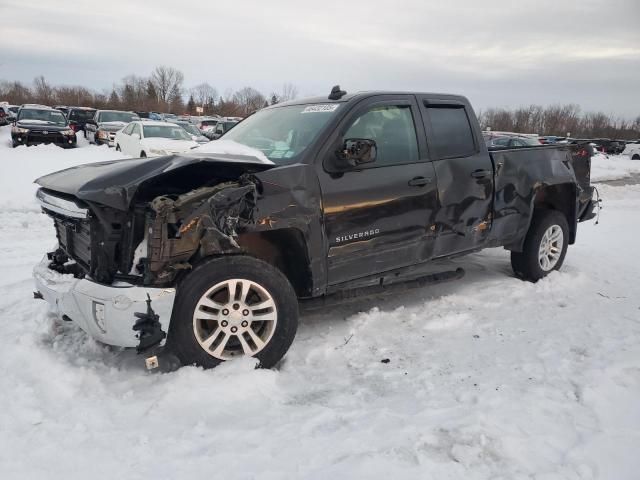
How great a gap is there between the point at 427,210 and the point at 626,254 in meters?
4.40

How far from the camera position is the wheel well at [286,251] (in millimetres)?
3584

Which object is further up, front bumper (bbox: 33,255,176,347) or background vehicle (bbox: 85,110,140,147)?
background vehicle (bbox: 85,110,140,147)

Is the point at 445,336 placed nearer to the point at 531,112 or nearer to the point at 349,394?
the point at 349,394

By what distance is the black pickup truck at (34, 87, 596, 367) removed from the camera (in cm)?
310

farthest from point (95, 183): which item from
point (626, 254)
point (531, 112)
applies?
point (531, 112)

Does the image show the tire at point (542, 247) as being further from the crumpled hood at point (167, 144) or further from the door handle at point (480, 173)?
the crumpled hood at point (167, 144)

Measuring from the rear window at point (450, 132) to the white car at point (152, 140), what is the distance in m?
10.3

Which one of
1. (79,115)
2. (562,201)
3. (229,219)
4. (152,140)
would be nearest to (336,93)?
(229,219)

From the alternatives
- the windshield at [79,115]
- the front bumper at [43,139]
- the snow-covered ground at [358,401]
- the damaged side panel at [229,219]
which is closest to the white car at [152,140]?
the front bumper at [43,139]

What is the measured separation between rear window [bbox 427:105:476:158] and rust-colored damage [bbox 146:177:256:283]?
1.99 meters

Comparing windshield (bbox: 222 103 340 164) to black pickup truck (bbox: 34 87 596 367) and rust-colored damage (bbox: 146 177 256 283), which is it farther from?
rust-colored damage (bbox: 146 177 256 283)

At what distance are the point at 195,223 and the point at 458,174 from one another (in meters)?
2.51

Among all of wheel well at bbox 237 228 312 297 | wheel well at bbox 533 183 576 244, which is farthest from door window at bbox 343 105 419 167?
wheel well at bbox 533 183 576 244

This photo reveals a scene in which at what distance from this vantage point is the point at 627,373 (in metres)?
3.42
